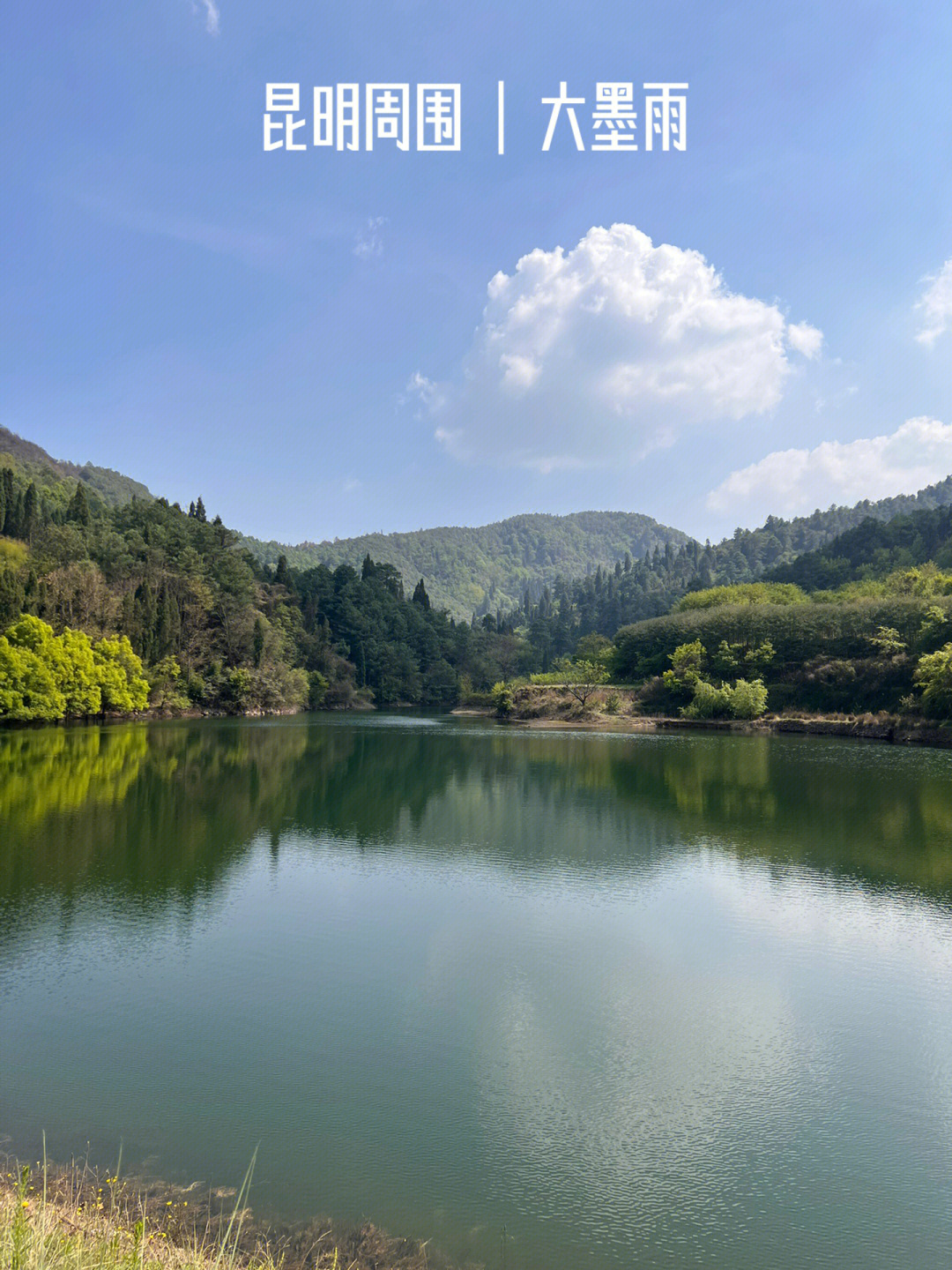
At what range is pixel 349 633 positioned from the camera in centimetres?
9162

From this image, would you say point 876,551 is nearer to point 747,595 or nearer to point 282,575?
point 747,595

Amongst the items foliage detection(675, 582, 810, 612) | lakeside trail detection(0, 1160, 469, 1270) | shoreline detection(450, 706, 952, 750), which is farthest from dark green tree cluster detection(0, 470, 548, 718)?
lakeside trail detection(0, 1160, 469, 1270)

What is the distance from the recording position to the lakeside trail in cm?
407

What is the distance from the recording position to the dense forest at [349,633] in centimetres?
4894

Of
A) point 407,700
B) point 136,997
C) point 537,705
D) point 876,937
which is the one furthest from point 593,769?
point 407,700

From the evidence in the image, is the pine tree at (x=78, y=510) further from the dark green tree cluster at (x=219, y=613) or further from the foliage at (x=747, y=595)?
A: the foliage at (x=747, y=595)

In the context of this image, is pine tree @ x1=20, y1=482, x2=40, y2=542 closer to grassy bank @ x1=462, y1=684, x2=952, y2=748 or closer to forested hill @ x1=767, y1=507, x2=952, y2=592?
grassy bank @ x1=462, y1=684, x2=952, y2=748

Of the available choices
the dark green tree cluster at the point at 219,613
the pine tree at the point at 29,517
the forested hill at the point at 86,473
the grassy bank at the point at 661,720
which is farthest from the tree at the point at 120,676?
the forested hill at the point at 86,473

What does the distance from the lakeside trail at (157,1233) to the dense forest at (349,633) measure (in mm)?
40375

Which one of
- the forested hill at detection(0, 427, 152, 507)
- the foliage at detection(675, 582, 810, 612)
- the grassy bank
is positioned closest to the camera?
the grassy bank

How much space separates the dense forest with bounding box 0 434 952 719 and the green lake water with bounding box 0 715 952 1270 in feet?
105

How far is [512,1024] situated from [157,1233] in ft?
13.5

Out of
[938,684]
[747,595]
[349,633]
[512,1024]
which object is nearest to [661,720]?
[938,684]

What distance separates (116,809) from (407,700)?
256 ft
